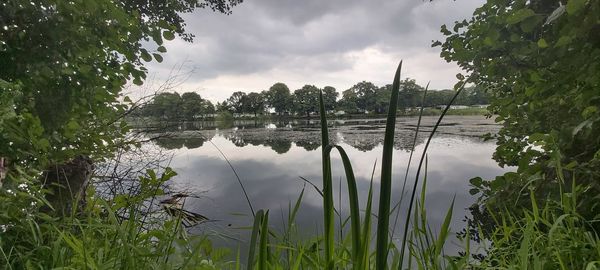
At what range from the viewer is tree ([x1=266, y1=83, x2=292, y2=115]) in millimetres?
78688

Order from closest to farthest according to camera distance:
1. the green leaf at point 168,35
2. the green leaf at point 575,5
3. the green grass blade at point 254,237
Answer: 1. the green grass blade at point 254,237
2. the green leaf at point 575,5
3. the green leaf at point 168,35

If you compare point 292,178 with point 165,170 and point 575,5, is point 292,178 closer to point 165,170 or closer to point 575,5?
point 165,170

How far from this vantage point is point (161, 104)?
4.73 m

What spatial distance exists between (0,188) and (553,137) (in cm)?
252

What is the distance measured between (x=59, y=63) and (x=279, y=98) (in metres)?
79.3

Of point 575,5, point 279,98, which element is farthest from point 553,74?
point 279,98

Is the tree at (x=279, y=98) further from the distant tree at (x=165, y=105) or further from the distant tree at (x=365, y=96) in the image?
the distant tree at (x=165, y=105)

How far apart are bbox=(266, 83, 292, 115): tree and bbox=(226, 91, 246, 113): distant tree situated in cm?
723

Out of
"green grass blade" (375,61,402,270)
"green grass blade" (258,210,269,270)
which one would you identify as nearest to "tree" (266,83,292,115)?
"green grass blade" (258,210,269,270)

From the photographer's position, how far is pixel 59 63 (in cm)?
160

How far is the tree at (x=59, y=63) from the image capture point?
1.51m

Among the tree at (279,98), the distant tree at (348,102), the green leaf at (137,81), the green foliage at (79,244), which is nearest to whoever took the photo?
the green foliage at (79,244)

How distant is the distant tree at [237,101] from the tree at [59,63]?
8358cm

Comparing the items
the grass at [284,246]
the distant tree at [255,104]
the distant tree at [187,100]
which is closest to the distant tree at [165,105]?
the distant tree at [187,100]
